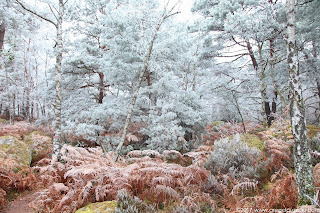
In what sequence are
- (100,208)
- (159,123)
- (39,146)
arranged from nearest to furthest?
(100,208)
(39,146)
(159,123)

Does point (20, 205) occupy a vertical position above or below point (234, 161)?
below

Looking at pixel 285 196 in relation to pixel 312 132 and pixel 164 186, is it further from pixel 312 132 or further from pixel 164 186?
pixel 312 132

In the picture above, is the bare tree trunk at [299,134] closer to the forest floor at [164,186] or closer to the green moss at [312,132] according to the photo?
the forest floor at [164,186]

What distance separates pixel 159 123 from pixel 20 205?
5.11 m

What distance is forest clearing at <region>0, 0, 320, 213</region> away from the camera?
3.24 m

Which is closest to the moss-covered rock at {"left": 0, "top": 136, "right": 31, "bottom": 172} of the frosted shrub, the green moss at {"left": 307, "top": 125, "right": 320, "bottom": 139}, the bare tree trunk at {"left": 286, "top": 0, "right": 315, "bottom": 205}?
the frosted shrub

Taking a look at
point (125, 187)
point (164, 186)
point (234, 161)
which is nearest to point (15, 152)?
point (125, 187)

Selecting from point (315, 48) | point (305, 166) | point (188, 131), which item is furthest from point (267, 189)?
point (315, 48)

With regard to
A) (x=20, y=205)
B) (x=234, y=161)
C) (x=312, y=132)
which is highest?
(x=312, y=132)

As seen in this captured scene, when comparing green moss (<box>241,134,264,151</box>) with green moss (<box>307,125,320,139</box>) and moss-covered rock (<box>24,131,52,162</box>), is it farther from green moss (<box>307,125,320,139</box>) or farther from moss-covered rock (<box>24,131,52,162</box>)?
moss-covered rock (<box>24,131,52,162</box>)

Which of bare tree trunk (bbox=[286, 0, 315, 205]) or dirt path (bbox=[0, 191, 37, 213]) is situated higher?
bare tree trunk (bbox=[286, 0, 315, 205])

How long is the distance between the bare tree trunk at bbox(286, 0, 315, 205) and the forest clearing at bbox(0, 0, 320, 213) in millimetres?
15

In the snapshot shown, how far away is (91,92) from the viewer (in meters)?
11.3

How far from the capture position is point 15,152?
20.0 ft
